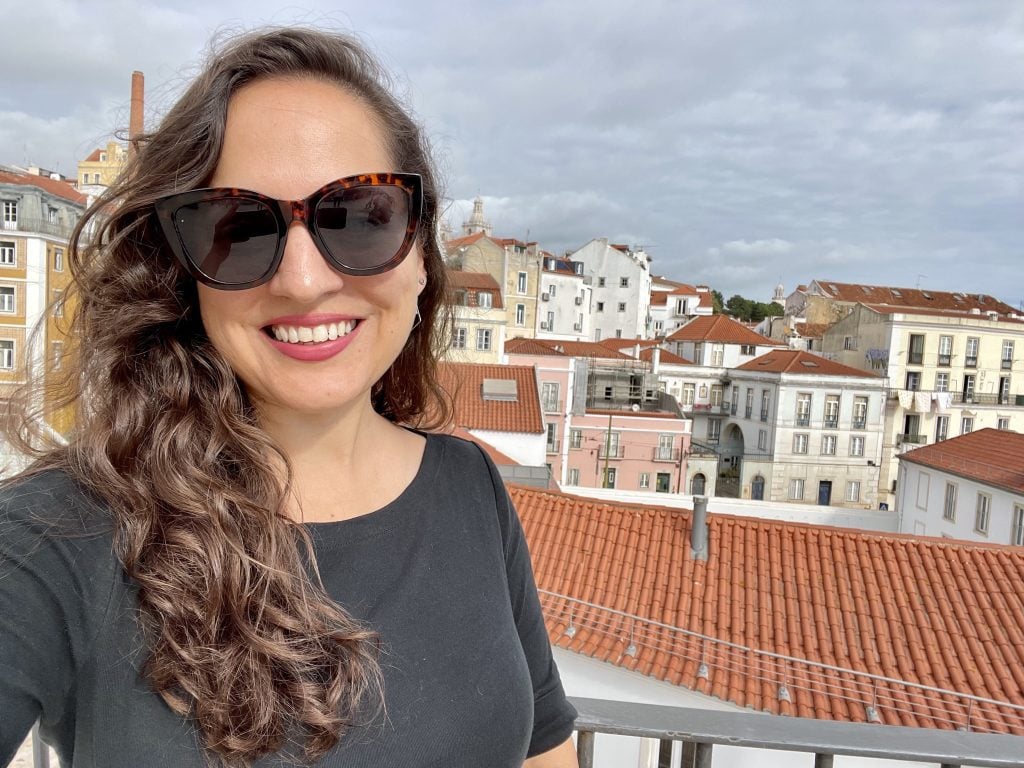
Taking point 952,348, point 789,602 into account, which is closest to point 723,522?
point 789,602

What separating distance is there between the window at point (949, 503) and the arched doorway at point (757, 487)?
14.4m

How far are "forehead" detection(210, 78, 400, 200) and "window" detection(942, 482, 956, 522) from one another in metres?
23.6

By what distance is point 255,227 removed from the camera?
3.65ft

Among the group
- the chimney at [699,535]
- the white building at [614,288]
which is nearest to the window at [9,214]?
the chimney at [699,535]

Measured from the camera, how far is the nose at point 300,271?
1130 millimetres

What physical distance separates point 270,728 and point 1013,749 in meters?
1.51

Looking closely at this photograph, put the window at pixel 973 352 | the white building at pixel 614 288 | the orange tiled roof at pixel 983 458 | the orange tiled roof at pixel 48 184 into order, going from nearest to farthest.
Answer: the orange tiled roof at pixel 983 458 < the orange tiled roof at pixel 48 184 < the window at pixel 973 352 < the white building at pixel 614 288

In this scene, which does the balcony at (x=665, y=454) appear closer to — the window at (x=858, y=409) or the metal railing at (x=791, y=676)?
the window at (x=858, y=409)

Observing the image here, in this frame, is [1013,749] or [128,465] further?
[1013,749]

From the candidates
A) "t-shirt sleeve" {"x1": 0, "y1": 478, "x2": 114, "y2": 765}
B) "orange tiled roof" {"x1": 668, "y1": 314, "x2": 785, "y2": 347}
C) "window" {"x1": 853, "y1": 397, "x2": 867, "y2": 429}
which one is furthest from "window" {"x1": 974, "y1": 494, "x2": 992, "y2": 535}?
"orange tiled roof" {"x1": 668, "y1": 314, "x2": 785, "y2": 347}

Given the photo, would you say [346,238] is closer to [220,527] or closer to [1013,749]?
[220,527]

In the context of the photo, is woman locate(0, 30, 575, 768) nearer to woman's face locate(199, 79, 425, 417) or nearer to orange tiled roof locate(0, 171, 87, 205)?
woman's face locate(199, 79, 425, 417)

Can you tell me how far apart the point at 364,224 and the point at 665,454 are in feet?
101

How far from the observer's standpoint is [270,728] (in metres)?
0.98
